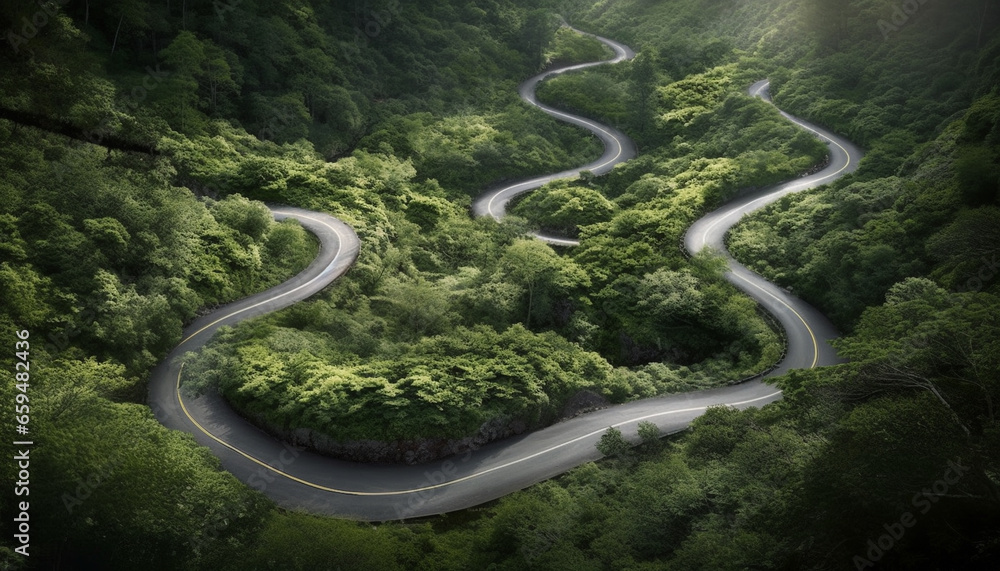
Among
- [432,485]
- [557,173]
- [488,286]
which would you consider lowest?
[432,485]

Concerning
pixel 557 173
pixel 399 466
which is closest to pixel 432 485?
pixel 399 466

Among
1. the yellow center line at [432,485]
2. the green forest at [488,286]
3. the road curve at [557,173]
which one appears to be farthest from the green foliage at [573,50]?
the yellow center line at [432,485]

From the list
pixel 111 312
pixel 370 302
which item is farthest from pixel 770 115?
pixel 111 312

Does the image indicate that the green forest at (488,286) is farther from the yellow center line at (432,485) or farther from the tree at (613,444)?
the yellow center line at (432,485)

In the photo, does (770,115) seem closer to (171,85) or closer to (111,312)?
(171,85)

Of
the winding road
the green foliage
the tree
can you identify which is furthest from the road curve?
the tree

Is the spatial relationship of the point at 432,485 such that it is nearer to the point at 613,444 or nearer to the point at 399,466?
the point at 399,466
